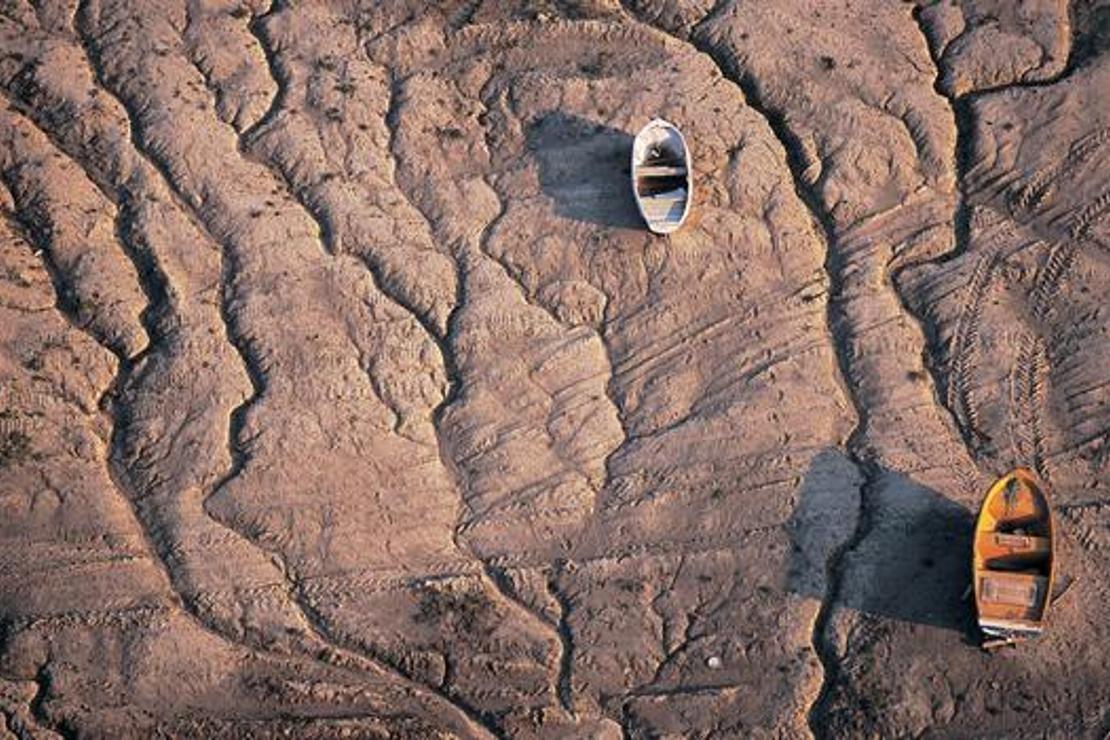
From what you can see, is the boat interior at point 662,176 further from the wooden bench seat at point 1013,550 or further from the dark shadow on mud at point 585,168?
the wooden bench seat at point 1013,550

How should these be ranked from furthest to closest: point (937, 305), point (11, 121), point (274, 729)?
1. point (11, 121)
2. point (937, 305)
3. point (274, 729)

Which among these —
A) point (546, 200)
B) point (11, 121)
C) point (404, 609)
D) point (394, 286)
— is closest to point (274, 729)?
point (404, 609)

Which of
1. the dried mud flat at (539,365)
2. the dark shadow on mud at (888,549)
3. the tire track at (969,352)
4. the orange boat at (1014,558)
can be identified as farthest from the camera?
the tire track at (969,352)

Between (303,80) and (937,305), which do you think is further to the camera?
(303,80)

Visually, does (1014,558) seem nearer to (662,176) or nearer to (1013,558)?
(1013,558)

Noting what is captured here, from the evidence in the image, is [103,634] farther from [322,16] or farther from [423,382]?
[322,16]

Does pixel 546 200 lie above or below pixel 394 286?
above

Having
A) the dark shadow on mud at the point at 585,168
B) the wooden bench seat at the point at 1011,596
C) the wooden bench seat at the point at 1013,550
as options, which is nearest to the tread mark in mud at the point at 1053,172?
the wooden bench seat at the point at 1013,550
